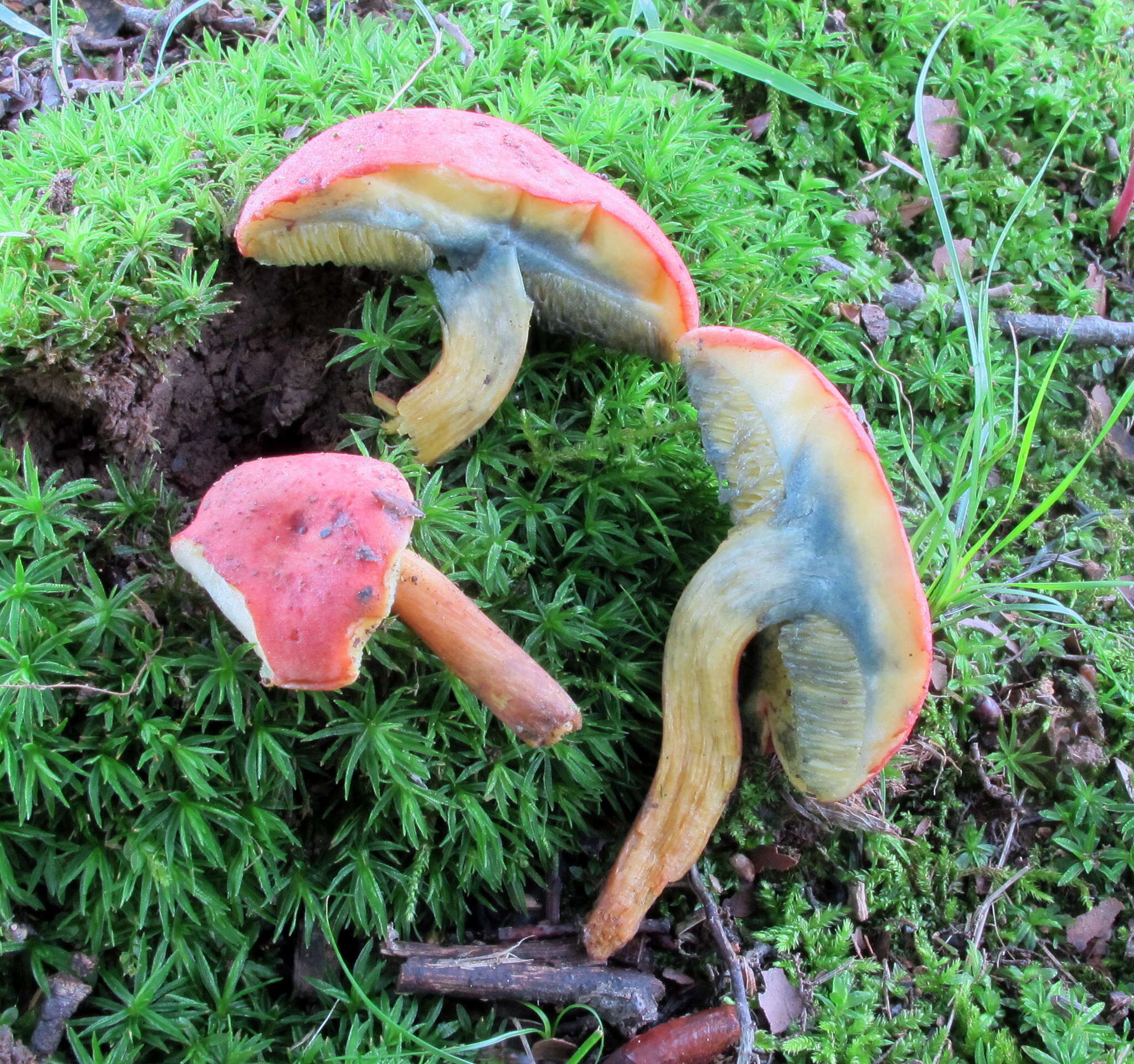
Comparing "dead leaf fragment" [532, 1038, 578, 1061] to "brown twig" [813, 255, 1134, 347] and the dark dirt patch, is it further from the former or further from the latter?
"brown twig" [813, 255, 1134, 347]

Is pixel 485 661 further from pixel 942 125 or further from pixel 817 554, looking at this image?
pixel 942 125

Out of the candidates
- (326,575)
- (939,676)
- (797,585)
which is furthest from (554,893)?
(939,676)

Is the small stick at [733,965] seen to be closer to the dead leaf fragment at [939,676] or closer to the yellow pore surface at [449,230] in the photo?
the dead leaf fragment at [939,676]

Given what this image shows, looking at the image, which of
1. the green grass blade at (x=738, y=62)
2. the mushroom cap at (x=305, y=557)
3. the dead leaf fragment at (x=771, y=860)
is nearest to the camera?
the mushroom cap at (x=305, y=557)

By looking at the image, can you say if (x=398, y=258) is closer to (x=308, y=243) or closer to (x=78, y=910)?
(x=308, y=243)

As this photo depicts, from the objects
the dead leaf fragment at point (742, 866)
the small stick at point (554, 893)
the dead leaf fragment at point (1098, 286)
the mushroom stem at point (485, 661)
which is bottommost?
the small stick at point (554, 893)

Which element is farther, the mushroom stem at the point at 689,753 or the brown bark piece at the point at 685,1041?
the mushroom stem at the point at 689,753

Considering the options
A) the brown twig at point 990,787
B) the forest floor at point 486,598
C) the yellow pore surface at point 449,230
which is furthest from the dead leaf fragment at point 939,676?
the yellow pore surface at point 449,230
